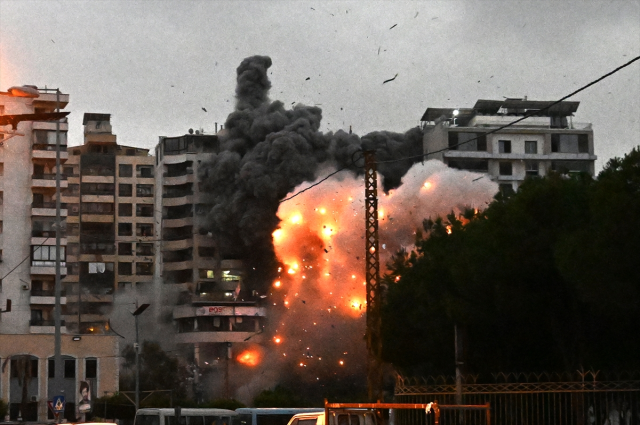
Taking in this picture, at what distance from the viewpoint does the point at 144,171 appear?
4427 inches

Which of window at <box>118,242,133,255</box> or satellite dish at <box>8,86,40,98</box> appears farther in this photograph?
window at <box>118,242,133,255</box>

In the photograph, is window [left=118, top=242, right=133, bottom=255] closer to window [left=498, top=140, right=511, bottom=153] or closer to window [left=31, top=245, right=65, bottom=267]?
window [left=31, top=245, right=65, bottom=267]

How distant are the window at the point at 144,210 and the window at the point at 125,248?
10.9 feet

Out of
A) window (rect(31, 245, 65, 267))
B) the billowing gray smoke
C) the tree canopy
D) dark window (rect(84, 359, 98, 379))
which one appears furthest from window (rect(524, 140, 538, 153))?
the tree canopy

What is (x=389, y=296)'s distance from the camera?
141 feet

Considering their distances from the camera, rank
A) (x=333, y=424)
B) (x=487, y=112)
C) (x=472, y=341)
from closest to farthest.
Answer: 1. (x=333, y=424)
2. (x=472, y=341)
3. (x=487, y=112)

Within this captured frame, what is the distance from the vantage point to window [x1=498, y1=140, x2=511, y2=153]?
317 ft

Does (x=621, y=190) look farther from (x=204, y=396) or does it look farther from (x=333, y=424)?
(x=204, y=396)

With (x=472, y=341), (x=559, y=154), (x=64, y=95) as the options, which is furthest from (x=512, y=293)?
(x=559, y=154)

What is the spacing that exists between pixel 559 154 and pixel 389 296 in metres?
57.6

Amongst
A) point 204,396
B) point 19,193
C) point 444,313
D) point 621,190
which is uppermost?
point 19,193

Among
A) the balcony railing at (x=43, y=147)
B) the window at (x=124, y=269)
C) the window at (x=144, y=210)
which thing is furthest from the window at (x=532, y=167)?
the balcony railing at (x=43, y=147)

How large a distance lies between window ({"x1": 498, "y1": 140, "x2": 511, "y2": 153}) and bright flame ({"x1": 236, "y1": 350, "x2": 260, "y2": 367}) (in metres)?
28.1

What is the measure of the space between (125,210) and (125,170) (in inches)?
164
